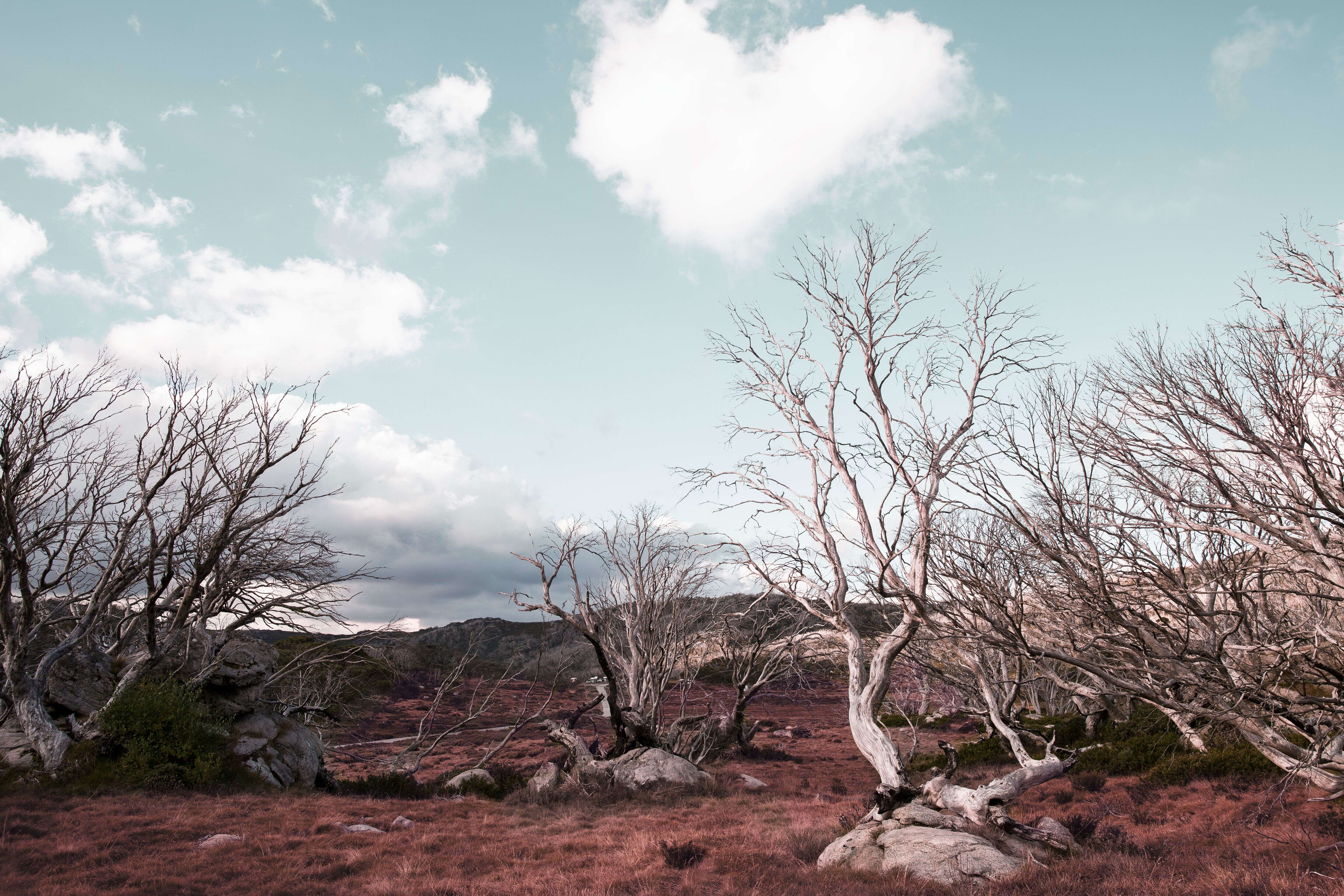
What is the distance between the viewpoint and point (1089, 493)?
7723mm

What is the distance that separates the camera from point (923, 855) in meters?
7.52

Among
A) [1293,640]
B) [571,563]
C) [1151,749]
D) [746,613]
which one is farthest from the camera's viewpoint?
[1151,749]

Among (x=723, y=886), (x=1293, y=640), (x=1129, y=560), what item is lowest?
(x=723, y=886)

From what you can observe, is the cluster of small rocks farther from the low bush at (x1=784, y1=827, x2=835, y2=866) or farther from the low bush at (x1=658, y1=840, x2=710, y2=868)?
the low bush at (x1=658, y1=840, x2=710, y2=868)

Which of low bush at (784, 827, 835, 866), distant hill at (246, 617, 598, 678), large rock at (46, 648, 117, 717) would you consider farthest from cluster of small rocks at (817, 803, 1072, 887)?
distant hill at (246, 617, 598, 678)

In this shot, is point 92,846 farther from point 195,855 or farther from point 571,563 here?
point 571,563

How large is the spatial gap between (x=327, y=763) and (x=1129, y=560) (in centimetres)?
3079

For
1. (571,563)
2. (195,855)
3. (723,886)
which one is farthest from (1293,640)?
(195,855)

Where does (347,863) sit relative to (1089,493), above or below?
below

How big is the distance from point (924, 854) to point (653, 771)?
30.7 feet

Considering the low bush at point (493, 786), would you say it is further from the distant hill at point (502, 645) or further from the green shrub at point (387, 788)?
the distant hill at point (502, 645)

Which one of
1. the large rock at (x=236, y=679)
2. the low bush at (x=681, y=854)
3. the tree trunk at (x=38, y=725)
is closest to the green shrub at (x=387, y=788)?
the large rock at (x=236, y=679)

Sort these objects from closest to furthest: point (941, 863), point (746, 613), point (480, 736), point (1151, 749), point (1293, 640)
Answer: point (1293, 640)
point (941, 863)
point (746, 613)
point (1151, 749)
point (480, 736)

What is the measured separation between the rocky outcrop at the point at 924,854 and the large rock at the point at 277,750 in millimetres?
12070
